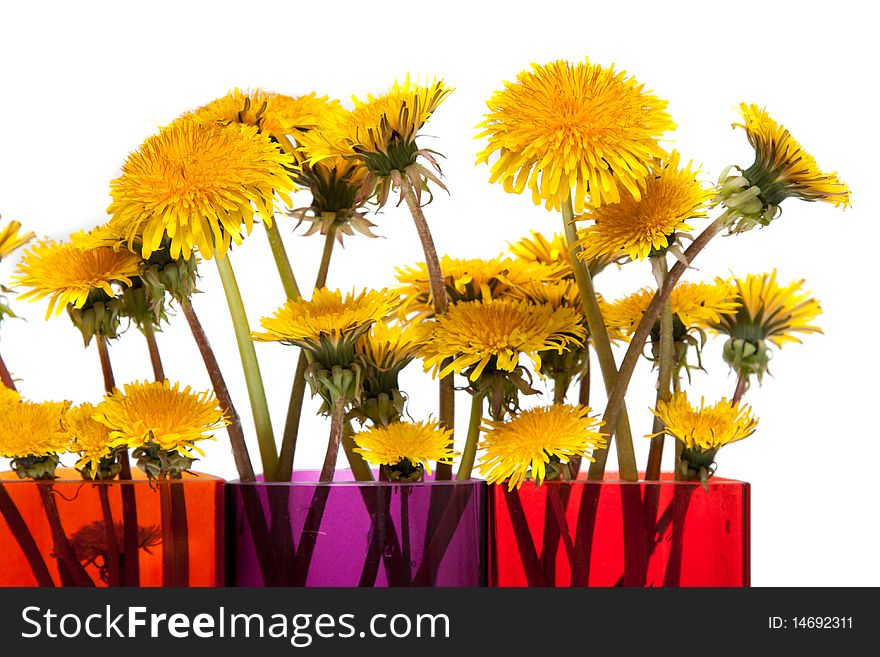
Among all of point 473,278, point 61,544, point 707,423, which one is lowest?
point 61,544

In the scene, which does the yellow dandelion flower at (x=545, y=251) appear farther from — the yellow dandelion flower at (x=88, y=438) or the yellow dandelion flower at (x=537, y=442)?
the yellow dandelion flower at (x=88, y=438)

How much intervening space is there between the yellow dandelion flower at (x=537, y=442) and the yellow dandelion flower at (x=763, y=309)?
0.17 m

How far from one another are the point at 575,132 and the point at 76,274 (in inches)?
12.4

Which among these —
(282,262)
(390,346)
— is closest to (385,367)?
(390,346)

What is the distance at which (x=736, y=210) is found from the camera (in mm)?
643

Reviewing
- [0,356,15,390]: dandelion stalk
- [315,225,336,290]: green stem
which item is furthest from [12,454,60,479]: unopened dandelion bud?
[315,225,336,290]: green stem

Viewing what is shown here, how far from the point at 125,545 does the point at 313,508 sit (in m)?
0.12

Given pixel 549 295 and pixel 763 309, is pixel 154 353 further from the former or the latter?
pixel 763 309

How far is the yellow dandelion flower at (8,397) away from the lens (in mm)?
692

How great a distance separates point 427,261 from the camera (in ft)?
2.23

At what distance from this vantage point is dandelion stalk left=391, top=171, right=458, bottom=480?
65 cm

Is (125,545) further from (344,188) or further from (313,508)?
(344,188)

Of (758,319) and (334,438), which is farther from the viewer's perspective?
(758,319)

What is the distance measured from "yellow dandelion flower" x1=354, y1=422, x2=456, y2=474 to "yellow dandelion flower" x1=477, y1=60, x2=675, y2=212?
0.16m
